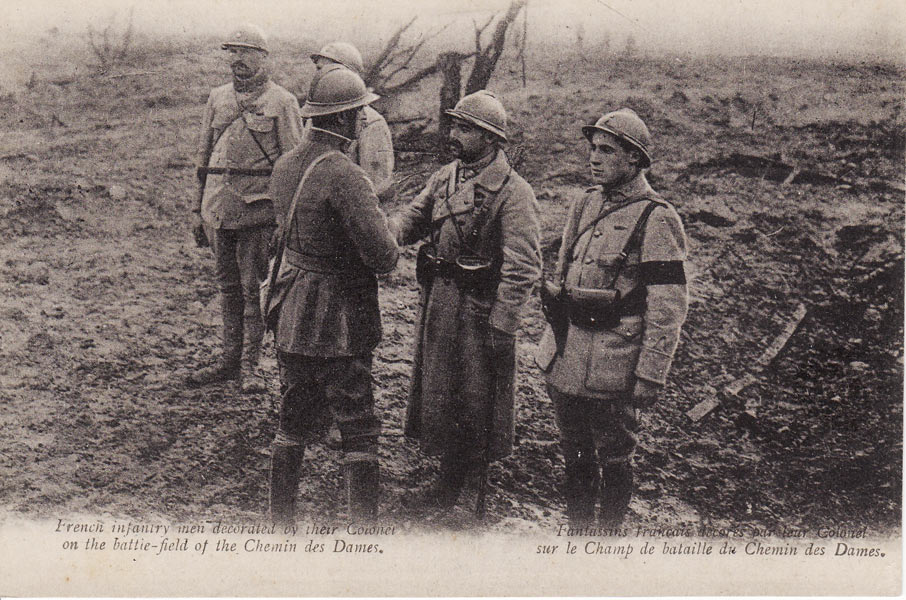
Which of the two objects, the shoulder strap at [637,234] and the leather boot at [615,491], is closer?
the shoulder strap at [637,234]

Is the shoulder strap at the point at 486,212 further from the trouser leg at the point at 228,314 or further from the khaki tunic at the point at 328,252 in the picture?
the trouser leg at the point at 228,314

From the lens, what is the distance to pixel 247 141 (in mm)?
5145

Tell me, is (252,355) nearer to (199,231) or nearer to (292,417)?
(199,231)

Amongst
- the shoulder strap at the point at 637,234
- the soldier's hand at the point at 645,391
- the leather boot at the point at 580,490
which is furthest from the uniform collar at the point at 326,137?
the leather boot at the point at 580,490

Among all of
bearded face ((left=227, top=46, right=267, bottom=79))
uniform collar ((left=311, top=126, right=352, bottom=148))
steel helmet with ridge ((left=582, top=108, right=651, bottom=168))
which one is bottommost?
uniform collar ((left=311, top=126, right=352, bottom=148))

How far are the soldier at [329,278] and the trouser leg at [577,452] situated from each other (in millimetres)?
894

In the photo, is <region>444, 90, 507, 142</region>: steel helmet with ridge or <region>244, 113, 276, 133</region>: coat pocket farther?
<region>244, 113, 276, 133</region>: coat pocket

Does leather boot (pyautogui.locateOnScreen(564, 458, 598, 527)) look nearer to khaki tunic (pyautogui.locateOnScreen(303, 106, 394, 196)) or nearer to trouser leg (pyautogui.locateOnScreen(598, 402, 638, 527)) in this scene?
trouser leg (pyautogui.locateOnScreen(598, 402, 638, 527))

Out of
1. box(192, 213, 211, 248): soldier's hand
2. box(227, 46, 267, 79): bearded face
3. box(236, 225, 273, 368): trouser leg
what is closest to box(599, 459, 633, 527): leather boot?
box(236, 225, 273, 368): trouser leg

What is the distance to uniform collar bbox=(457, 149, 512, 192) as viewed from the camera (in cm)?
410

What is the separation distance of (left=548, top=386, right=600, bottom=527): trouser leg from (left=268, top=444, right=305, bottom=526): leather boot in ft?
4.12

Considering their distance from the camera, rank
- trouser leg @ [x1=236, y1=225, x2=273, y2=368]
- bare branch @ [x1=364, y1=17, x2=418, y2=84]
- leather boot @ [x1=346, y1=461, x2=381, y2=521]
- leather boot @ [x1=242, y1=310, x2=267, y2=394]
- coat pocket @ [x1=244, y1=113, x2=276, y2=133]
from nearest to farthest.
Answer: leather boot @ [x1=346, y1=461, x2=381, y2=521]
coat pocket @ [x1=244, y1=113, x2=276, y2=133]
trouser leg @ [x1=236, y1=225, x2=273, y2=368]
leather boot @ [x1=242, y1=310, x2=267, y2=394]
bare branch @ [x1=364, y1=17, x2=418, y2=84]

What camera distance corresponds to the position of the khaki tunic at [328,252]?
12.6 ft

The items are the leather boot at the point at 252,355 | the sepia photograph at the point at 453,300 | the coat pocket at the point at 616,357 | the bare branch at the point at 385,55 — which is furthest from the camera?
the bare branch at the point at 385,55
